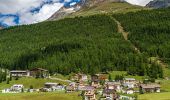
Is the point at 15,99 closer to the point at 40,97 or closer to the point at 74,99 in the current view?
the point at 40,97

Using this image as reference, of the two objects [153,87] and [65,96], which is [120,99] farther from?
[153,87]

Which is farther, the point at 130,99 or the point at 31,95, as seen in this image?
the point at 31,95

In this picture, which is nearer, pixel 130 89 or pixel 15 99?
pixel 15 99

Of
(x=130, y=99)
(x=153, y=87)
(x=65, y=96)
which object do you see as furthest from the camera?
(x=153, y=87)

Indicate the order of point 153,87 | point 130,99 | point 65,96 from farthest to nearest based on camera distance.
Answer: point 153,87 → point 65,96 → point 130,99

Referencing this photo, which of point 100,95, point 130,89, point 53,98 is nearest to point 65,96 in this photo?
point 53,98

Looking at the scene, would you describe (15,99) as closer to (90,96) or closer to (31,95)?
(31,95)

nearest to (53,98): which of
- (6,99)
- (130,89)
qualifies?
(6,99)

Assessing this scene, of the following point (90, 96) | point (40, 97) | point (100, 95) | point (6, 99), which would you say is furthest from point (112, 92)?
point (6, 99)
